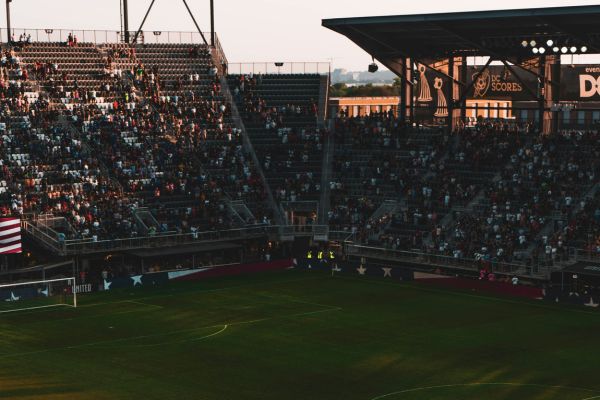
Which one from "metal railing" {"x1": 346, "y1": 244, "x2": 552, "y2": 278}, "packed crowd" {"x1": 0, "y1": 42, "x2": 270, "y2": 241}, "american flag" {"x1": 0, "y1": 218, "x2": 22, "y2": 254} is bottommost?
"metal railing" {"x1": 346, "y1": 244, "x2": 552, "y2": 278}

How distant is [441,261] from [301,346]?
19.8 metres

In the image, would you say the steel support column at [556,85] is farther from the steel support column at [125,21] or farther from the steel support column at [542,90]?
the steel support column at [125,21]

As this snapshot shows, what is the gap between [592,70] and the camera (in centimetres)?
6894

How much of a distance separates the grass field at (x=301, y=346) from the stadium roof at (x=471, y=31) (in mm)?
17614

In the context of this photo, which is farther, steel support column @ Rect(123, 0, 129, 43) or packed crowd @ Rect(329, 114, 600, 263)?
steel support column @ Rect(123, 0, 129, 43)

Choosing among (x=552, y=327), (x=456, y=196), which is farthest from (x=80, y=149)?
(x=552, y=327)

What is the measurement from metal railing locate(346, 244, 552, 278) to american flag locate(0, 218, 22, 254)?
69.0 ft

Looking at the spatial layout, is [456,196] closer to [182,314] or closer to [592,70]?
[592,70]

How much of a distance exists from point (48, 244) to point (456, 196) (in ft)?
85.2

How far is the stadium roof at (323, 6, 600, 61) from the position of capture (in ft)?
207

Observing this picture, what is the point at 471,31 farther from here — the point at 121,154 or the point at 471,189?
the point at 121,154

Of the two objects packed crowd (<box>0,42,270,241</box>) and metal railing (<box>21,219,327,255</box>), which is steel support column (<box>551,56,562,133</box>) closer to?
metal railing (<box>21,219,327,255</box>)

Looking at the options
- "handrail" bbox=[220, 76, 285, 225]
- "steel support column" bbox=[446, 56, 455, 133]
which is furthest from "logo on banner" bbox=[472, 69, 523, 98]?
"handrail" bbox=[220, 76, 285, 225]

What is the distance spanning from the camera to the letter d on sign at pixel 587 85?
226ft
